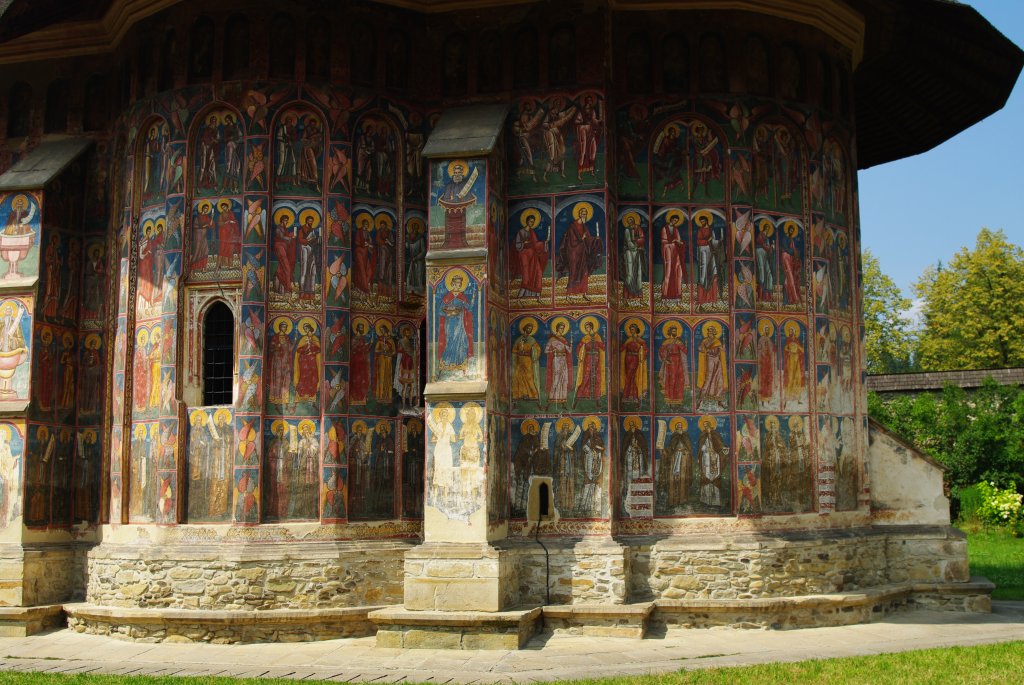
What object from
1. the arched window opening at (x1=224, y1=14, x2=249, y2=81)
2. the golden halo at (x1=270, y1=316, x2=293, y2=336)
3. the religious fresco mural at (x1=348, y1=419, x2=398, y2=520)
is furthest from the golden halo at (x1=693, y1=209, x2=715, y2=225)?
the arched window opening at (x1=224, y1=14, x2=249, y2=81)

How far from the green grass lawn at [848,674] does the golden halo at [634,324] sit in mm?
4717

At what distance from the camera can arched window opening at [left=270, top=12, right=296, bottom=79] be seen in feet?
46.1

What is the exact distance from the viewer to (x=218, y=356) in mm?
14031

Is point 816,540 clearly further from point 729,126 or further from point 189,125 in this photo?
point 189,125

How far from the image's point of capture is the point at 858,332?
52.0ft

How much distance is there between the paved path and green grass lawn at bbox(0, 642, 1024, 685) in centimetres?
42

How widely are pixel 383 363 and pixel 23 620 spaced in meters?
5.40

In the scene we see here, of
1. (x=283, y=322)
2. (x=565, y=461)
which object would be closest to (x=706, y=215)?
(x=565, y=461)

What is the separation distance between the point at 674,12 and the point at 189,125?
6.41m

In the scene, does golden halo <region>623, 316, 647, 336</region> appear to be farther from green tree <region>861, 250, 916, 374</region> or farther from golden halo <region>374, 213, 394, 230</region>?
green tree <region>861, 250, 916, 374</region>

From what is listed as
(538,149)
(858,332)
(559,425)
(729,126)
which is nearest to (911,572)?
(858,332)

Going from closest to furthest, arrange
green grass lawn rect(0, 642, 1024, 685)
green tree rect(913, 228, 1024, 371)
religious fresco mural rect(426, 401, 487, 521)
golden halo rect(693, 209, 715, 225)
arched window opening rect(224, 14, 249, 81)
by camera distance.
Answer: green grass lawn rect(0, 642, 1024, 685) < religious fresco mural rect(426, 401, 487, 521) < arched window opening rect(224, 14, 249, 81) < golden halo rect(693, 209, 715, 225) < green tree rect(913, 228, 1024, 371)

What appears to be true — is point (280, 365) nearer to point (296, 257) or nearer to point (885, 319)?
point (296, 257)

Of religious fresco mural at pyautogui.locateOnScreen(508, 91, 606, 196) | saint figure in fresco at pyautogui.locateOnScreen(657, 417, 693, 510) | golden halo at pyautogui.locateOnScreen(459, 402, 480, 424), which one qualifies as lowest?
saint figure in fresco at pyautogui.locateOnScreen(657, 417, 693, 510)
